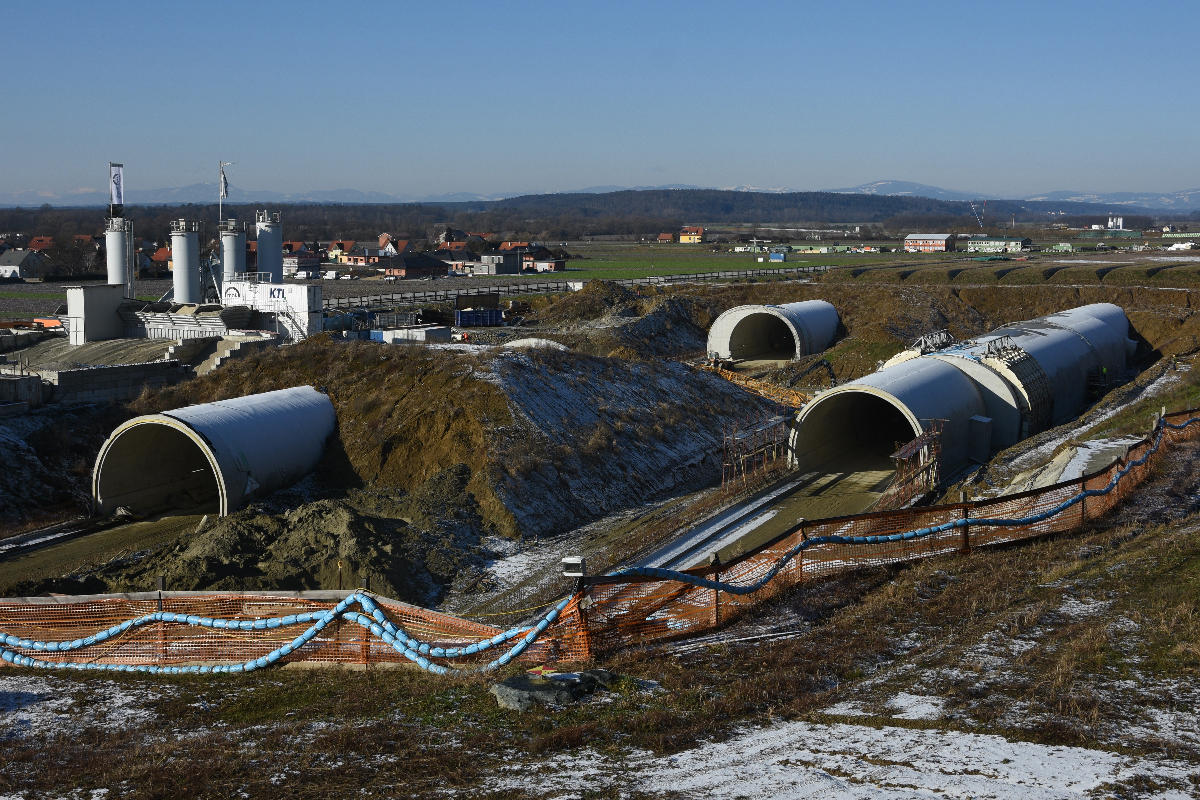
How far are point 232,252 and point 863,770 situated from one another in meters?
44.7

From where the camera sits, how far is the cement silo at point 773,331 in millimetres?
45584

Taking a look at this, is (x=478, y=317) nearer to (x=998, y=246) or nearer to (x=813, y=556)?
(x=813, y=556)

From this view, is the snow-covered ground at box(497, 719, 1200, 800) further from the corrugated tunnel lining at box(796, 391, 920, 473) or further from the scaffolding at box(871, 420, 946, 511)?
the corrugated tunnel lining at box(796, 391, 920, 473)

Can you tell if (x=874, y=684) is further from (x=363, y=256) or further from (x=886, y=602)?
(x=363, y=256)

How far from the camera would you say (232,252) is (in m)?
48.1

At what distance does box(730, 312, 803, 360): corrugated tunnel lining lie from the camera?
152 feet

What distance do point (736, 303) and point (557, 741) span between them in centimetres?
4907

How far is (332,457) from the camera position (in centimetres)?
2622

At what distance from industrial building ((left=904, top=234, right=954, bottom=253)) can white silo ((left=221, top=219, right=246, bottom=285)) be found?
81781 millimetres

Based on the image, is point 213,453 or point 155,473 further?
point 155,473

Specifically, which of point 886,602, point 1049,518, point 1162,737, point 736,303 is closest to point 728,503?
point 1049,518

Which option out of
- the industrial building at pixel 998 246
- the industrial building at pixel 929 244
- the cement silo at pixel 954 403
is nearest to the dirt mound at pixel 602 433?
the cement silo at pixel 954 403

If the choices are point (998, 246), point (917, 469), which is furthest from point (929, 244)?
point (917, 469)

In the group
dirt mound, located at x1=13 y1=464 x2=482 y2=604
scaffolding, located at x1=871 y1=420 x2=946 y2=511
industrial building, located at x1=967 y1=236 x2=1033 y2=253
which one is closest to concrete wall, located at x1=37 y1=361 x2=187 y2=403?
dirt mound, located at x1=13 y1=464 x2=482 y2=604
